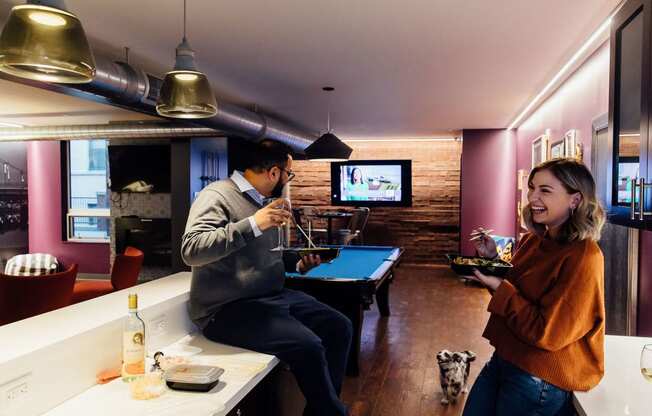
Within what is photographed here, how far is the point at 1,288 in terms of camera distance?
147 inches

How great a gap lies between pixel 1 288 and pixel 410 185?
774cm

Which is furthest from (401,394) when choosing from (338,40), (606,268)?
(338,40)

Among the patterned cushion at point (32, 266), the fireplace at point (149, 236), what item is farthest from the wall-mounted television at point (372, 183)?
the patterned cushion at point (32, 266)

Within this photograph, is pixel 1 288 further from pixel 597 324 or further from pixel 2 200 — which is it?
pixel 2 200

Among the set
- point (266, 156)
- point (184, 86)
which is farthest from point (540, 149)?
point (184, 86)

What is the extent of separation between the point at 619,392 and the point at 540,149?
517cm

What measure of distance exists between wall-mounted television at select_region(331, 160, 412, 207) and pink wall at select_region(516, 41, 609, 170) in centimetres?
387

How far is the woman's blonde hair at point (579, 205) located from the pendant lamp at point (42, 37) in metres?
1.71

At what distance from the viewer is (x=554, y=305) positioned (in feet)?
5.31

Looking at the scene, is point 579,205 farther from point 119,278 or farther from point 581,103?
point 119,278

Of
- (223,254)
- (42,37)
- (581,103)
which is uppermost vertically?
(581,103)

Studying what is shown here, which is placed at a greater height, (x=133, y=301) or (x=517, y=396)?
(x=133, y=301)

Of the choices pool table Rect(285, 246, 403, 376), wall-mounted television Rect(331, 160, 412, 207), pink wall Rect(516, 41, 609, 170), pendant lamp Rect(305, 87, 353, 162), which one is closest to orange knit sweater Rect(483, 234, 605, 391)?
pool table Rect(285, 246, 403, 376)

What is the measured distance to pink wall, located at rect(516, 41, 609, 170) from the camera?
3.98 meters
